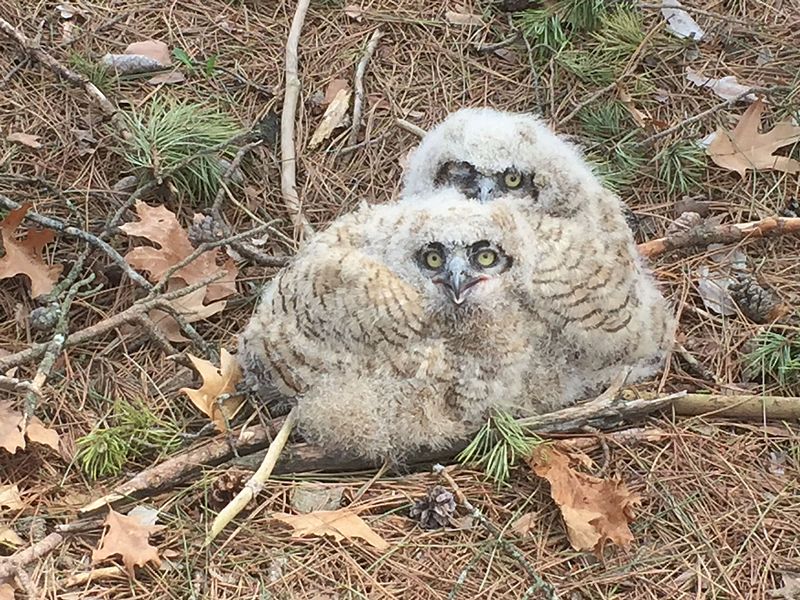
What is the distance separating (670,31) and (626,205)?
2.97 feet

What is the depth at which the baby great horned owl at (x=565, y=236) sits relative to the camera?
9.54ft

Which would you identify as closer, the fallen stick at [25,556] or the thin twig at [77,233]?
the fallen stick at [25,556]

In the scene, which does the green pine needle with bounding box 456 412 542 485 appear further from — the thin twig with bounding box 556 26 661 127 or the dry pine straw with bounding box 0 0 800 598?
the thin twig with bounding box 556 26 661 127

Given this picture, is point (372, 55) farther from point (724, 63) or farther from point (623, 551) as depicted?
point (623, 551)

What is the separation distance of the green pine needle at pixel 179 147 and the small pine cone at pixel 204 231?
191 mm

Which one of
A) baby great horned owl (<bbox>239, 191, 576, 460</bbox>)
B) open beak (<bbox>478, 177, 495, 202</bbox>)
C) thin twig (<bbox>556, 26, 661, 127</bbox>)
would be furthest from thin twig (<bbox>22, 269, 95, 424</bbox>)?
thin twig (<bbox>556, 26, 661, 127</bbox>)

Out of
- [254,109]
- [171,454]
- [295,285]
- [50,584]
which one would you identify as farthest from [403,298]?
[254,109]

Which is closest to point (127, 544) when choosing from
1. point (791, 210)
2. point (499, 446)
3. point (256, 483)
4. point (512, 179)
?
point (256, 483)

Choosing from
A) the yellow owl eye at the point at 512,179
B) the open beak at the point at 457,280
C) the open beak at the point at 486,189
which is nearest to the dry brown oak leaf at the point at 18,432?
the open beak at the point at 457,280

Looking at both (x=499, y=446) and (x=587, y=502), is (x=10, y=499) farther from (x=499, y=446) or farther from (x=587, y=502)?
(x=587, y=502)

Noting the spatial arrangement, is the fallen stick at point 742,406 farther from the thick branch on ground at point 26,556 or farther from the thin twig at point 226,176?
the thick branch on ground at point 26,556

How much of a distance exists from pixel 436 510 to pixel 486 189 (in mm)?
1066

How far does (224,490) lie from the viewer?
280 centimetres

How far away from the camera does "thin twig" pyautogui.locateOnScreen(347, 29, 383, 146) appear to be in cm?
393
